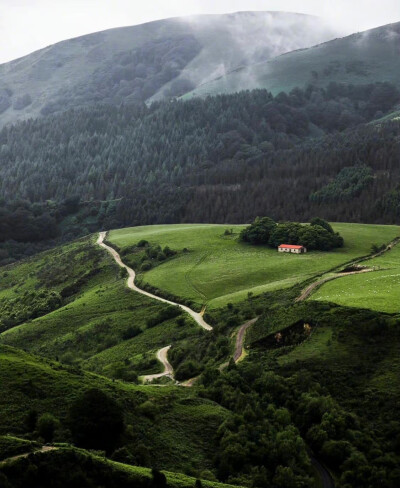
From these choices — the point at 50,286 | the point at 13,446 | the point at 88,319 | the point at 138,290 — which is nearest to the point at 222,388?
the point at 13,446

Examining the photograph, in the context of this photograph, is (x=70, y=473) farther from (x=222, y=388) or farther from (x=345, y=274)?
(x=345, y=274)

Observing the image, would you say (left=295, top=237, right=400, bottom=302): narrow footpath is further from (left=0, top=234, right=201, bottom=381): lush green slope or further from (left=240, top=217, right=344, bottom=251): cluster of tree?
(left=0, top=234, right=201, bottom=381): lush green slope

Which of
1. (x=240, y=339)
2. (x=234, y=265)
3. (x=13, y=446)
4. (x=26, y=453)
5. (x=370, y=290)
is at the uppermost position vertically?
(x=13, y=446)

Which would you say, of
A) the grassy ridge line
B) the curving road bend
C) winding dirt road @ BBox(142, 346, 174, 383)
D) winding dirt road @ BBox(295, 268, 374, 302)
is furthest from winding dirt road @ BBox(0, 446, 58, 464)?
winding dirt road @ BBox(295, 268, 374, 302)

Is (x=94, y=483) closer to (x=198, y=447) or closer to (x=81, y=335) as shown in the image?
(x=198, y=447)

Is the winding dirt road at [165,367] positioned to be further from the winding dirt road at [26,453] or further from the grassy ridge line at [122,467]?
the winding dirt road at [26,453]

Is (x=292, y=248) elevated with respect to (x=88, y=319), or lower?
lower

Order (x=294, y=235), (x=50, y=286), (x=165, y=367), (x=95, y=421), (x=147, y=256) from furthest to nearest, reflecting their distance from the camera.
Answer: (x=50, y=286) < (x=147, y=256) < (x=294, y=235) < (x=165, y=367) < (x=95, y=421)

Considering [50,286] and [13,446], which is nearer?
[13,446]

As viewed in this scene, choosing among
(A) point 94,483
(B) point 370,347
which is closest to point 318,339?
(B) point 370,347

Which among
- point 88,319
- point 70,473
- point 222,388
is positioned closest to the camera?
point 70,473
